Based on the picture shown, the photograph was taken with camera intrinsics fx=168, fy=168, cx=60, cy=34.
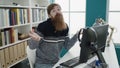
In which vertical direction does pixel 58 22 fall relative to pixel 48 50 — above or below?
above

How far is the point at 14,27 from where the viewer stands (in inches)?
116

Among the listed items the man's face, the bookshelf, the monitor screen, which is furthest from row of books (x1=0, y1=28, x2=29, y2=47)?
the monitor screen

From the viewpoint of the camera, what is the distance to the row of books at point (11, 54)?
2.50 meters

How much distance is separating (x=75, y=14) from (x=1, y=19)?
6.12ft

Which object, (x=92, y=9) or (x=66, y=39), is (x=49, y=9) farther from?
(x=92, y=9)

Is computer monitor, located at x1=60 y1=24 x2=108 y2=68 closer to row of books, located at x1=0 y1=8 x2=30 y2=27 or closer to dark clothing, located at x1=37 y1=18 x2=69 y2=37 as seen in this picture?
dark clothing, located at x1=37 y1=18 x2=69 y2=37

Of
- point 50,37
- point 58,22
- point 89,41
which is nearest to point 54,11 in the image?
point 58,22

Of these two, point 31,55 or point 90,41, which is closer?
point 90,41

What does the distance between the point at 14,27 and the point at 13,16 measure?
0.93ft

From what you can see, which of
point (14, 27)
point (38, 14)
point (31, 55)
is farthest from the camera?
point (38, 14)

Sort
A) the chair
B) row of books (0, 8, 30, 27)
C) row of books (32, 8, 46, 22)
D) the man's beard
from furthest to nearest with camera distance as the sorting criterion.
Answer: row of books (32, 8, 46, 22) → row of books (0, 8, 30, 27) → the man's beard → the chair

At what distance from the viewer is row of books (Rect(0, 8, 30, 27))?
2477 mm

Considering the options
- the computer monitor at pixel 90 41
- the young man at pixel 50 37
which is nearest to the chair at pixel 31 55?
the young man at pixel 50 37

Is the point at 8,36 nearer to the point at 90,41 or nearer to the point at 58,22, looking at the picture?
the point at 58,22
